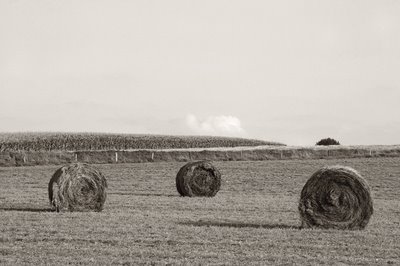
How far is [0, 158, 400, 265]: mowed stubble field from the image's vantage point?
14672mm

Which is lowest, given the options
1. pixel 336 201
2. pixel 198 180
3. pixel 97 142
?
pixel 336 201

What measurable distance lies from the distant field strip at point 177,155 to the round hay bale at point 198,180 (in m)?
19.5

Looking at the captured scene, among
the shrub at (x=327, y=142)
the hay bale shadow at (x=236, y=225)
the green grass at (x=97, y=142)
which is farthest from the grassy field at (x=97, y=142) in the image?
the hay bale shadow at (x=236, y=225)

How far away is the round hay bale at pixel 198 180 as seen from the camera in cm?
3222

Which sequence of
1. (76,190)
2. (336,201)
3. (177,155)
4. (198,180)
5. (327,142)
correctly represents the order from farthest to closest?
(327,142), (177,155), (198,180), (76,190), (336,201)

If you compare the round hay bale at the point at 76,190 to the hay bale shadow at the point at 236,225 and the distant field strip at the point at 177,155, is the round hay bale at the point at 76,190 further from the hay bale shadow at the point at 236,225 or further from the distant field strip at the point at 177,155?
the distant field strip at the point at 177,155

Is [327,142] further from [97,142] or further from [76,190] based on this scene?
[76,190]

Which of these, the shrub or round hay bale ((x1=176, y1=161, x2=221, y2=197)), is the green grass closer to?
the shrub

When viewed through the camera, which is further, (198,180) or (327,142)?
(327,142)

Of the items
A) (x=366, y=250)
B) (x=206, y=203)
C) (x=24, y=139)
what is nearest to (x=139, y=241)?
(x=366, y=250)

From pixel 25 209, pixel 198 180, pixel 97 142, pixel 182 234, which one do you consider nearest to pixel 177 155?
pixel 198 180

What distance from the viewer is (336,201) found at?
1989 centimetres

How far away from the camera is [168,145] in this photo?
8969cm

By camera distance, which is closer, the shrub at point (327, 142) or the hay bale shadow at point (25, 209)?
the hay bale shadow at point (25, 209)
